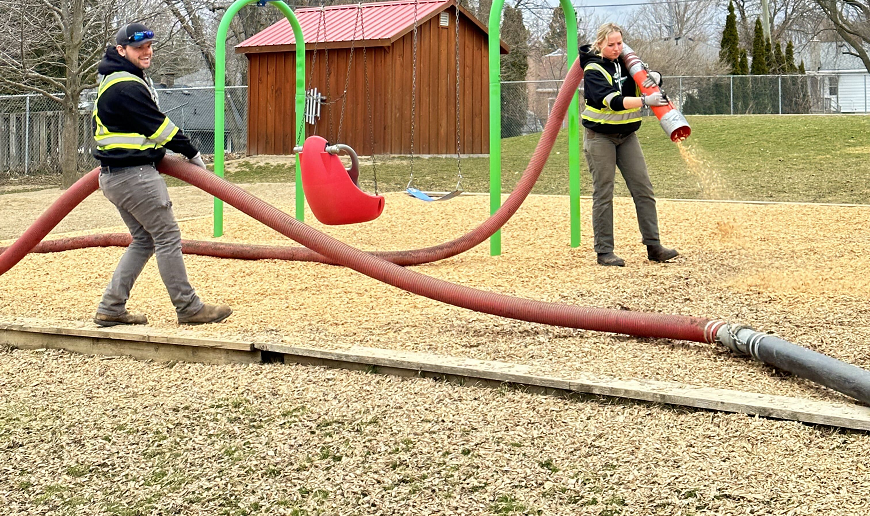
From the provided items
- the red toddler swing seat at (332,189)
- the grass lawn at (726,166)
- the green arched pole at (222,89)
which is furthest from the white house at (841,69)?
the red toddler swing seat at (332,189)

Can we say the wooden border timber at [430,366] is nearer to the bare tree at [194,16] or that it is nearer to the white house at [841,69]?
the bare tree at [194,16]

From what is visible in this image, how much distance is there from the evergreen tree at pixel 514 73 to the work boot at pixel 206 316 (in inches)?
881

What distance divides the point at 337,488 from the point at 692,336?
2.12m

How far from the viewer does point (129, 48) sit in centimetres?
527

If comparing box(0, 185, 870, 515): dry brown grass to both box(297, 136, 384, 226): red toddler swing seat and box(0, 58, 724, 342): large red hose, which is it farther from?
box(297, 136, 384, 226): red toddler swing seat

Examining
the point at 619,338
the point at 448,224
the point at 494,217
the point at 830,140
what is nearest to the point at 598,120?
the point at 494,217

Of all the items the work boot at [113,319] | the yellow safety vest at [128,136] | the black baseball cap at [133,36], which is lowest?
the work boot at [113,319]

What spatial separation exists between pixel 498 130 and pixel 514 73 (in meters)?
26.9

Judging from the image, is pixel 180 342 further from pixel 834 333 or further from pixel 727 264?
pixel 727 264

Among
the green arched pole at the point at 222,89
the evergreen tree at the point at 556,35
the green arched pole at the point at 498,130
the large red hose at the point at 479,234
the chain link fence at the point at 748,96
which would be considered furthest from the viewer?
the evergreen tree at the point at 556,35

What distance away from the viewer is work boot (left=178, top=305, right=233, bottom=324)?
5520 millimetres

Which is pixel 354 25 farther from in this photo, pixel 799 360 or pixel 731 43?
pixel 731 43

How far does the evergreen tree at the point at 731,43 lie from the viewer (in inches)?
1361

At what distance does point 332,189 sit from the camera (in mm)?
7348
